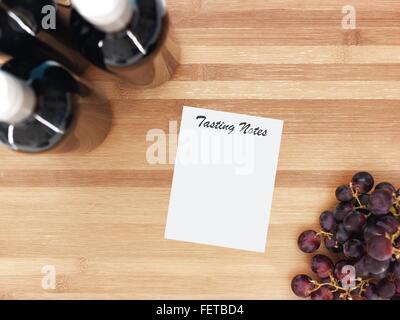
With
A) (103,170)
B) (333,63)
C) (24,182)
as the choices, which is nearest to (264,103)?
(333,63)

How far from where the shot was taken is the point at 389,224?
1.75ft

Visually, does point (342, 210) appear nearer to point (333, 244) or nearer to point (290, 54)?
point (333, 244)

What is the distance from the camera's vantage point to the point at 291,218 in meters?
0.61

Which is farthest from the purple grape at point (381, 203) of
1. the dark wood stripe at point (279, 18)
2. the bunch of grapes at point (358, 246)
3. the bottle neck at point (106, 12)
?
the bottle neck at point (106, 12)

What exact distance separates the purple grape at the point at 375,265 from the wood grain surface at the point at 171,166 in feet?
0.32

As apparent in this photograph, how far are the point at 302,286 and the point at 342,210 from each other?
0.37 ft

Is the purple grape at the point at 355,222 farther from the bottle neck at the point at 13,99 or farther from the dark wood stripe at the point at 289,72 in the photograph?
the bottle neck at the point at 13,99

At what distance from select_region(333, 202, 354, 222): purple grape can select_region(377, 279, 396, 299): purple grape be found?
3.5 inches

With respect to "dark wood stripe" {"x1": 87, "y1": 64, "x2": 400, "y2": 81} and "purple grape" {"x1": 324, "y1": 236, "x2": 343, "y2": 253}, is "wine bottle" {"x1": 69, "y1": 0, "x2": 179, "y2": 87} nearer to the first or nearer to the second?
"dark wood stripe" {"x1": 87, "y1": 64, "x2": 400, "y2": 81}

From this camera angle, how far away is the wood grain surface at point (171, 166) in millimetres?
613

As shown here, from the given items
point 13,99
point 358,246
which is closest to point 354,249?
point 358,246

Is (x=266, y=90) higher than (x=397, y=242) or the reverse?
higher

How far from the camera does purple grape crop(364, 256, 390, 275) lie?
525 millimetres

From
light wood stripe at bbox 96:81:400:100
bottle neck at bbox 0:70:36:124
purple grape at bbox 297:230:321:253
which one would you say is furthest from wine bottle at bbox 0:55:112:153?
purple grape at bbox 297:230:321:253
